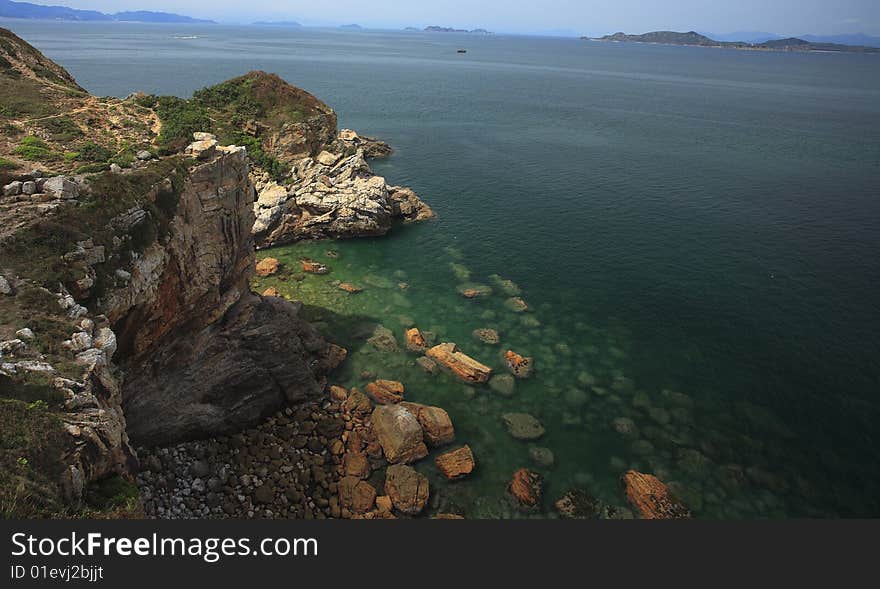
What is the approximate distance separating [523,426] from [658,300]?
21.8m

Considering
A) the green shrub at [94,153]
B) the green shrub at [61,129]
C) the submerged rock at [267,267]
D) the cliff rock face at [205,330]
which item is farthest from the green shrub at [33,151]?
the submerged rock at [267,267]

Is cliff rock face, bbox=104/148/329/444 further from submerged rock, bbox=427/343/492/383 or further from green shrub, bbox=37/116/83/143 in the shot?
green shrub, bbox=37/116/83/143

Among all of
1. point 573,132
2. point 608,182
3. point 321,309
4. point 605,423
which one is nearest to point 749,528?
point 605,423

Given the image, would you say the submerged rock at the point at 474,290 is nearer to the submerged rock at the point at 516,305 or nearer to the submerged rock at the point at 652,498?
the submerged rock at the point at 516,305

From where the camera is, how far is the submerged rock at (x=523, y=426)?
2939cm

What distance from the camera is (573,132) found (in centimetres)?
10462

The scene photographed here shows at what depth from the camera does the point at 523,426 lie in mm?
30000

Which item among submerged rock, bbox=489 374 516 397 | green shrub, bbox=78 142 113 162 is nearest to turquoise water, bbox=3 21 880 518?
submerged rock, bbox=489 374 516 397

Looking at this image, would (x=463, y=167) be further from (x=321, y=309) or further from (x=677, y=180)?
(x=321, y=309)

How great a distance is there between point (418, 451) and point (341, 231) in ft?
108

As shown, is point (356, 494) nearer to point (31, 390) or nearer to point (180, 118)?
point (31, 390)

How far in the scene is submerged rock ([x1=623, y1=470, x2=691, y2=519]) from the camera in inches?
984

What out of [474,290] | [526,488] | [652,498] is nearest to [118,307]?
[526,488]

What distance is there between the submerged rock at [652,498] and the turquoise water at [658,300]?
892mm
